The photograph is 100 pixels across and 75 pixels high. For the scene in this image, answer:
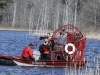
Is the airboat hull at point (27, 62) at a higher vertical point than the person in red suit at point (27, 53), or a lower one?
lower

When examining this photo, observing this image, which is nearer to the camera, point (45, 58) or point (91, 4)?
point (45, 58)

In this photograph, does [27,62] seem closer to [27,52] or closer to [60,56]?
[27,52]

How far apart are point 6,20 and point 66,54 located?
100791mm

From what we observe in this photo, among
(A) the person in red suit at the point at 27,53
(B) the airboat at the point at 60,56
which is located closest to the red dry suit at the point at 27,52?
(A) the person in red suit at the point at 27,53

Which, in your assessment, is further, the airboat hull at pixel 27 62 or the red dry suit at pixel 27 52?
the airboat hull at pixel 27 62

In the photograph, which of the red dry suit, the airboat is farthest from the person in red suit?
the airboat

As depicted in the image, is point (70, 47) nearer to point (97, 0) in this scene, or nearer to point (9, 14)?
point (97, 0)

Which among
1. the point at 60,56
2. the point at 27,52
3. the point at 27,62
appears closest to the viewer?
the point at 27,52

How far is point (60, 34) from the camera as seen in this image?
36531 mm

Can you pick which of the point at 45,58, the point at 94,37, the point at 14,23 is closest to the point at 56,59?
the point at 45,58

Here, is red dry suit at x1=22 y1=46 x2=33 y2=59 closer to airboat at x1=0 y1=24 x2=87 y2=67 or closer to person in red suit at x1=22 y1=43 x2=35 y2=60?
person in red suit at x1=22 y1=43 x2=35 y2=60

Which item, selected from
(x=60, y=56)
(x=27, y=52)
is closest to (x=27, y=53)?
(x=27, y=52)

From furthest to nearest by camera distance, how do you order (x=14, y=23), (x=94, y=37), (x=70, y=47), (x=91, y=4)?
(x=14, y=23) → (x=91, y=4) → (x=94, y=37) → (x=70, y=47)

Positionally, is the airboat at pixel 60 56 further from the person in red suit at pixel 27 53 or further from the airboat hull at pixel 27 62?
the person in red suit at pixel 27 53
